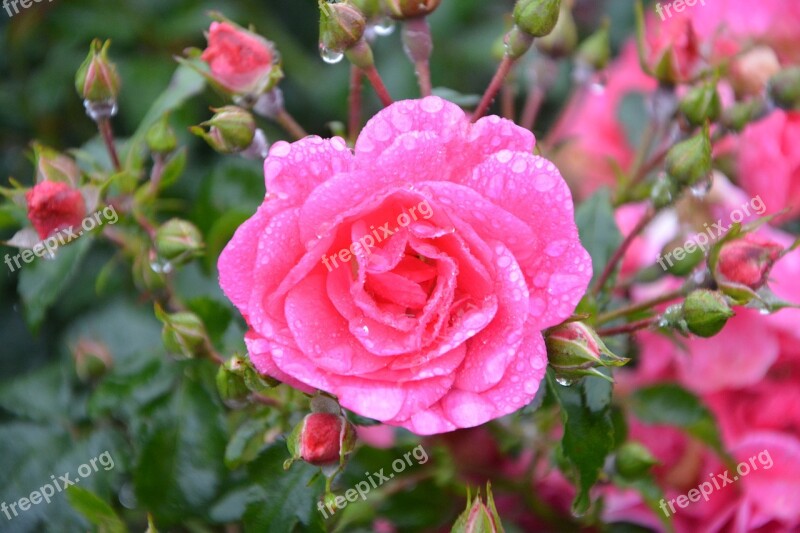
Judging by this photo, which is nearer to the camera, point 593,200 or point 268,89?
point 268,89

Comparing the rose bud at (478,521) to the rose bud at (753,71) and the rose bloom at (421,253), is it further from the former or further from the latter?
the rose bud at (753,71)

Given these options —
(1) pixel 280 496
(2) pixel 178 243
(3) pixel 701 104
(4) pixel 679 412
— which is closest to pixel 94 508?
(1) pixel 280 496

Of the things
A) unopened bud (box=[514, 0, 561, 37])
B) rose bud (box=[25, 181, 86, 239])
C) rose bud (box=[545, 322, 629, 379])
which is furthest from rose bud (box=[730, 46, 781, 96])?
rose bud (box=[25, 181, 86, 239])

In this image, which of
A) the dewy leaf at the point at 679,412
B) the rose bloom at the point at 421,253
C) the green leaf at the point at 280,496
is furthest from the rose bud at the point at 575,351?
the dewy leaf at the point at 679,412

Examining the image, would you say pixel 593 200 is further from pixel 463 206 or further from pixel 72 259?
pixel 72 259

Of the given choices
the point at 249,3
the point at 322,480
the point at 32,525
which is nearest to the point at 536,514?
the point at 322,480

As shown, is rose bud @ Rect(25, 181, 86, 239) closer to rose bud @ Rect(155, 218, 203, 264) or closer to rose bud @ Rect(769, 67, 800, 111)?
rose bud @ Rect(155, 218, 203, 264)

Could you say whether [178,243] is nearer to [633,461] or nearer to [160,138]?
[160,138]
